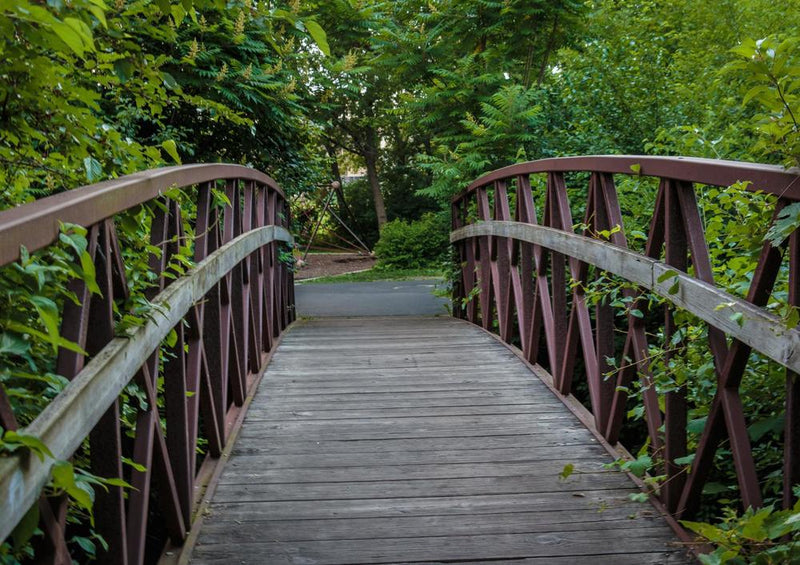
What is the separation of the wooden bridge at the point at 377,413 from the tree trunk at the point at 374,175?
56.2 ft

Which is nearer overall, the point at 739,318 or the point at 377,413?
the point at 739,318

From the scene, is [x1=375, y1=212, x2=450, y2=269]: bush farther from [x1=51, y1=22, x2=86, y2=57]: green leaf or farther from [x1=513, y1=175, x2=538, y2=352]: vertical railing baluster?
[x1=51, y1=22, x2=86, y2=57]: green leaf

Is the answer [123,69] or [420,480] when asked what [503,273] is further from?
[123,69]

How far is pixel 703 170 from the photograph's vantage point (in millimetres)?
2568

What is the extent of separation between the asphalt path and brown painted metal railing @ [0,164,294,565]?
20.7ft

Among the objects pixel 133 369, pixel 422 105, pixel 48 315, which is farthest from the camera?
pixel 422 105

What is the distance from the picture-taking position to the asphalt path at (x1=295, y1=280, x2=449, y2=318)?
37.5 ft

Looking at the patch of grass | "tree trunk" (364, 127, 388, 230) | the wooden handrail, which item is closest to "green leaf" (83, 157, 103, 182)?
the wooden handrail

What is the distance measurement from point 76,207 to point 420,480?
2.10 meters

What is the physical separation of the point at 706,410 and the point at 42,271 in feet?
7.90

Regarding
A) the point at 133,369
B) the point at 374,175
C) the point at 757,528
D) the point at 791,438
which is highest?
the point at 374,175

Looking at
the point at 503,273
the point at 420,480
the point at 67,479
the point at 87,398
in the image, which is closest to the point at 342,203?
the point at 503,273

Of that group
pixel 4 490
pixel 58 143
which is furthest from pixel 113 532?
pixel 58 143

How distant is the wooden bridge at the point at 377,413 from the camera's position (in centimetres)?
206
